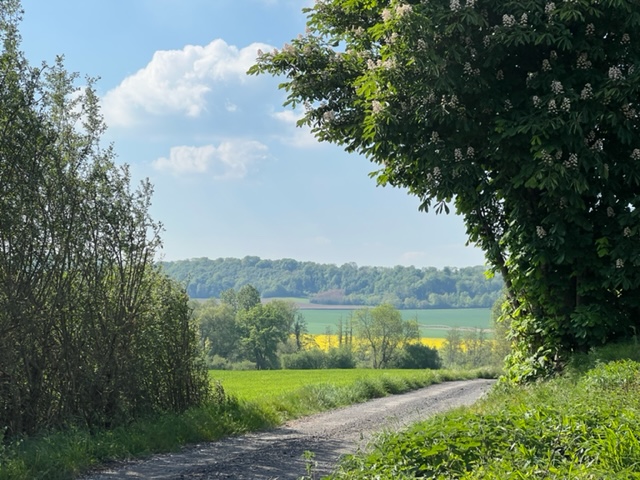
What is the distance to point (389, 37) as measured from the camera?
10.2 meters

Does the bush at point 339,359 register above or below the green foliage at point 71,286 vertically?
below

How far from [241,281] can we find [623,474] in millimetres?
123926

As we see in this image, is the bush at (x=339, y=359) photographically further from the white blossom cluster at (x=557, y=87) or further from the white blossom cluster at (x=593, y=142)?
the white blossom cluster at (x=557, y=87)

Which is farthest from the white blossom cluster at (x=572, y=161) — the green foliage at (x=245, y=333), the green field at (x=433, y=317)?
the green field at (x=433, y=317)

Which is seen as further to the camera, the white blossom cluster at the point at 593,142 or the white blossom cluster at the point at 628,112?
the white blossom cluster at the point at 593,142

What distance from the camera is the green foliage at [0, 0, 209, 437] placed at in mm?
9938

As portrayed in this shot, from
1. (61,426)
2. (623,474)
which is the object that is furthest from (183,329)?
(623,474)

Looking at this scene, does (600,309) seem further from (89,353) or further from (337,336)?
(337,336)

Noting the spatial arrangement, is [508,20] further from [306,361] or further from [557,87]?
[306,361]

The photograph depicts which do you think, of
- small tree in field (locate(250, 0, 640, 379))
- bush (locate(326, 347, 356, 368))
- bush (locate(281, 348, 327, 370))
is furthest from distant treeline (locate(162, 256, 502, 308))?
small tree in field (locate(250, 0, 640, 379))

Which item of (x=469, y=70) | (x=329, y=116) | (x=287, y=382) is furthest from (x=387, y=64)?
(x=287, y=382)

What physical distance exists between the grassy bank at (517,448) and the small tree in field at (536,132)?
4.92 metres

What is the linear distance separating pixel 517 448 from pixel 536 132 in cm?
642

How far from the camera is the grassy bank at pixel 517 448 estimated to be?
13.8ft
